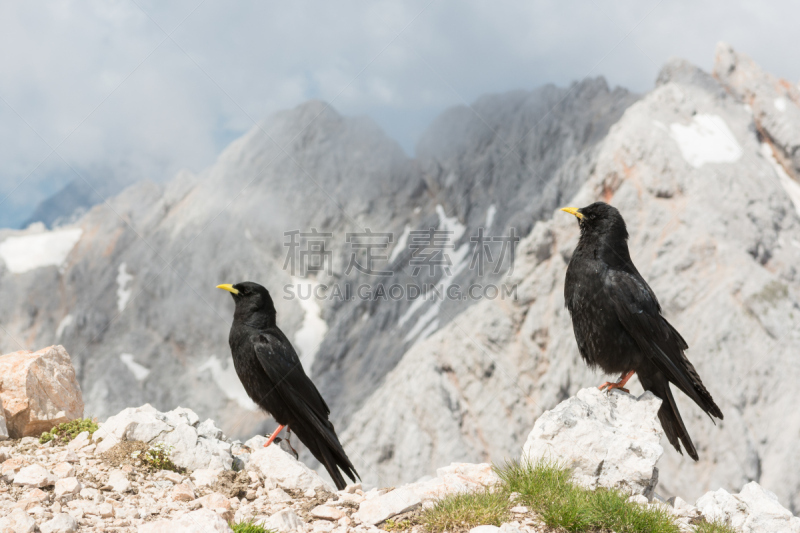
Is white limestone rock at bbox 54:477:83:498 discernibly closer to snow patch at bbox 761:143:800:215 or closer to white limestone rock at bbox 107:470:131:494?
white limestone rock at bbox 107:470:131:494

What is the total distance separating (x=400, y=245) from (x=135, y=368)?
45068 millimetres

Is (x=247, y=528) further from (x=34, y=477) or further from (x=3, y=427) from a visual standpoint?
(x=3, y=427)

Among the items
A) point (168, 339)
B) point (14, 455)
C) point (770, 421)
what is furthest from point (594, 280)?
point (168, 339)

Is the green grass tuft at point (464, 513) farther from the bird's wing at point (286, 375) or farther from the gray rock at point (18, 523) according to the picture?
the gray rock at point (18, 523)

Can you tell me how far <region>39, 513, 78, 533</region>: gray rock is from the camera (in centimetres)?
478

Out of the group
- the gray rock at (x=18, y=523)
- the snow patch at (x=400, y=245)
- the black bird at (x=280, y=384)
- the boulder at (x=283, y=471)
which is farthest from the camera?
the snow patch at (x=400, y=245)

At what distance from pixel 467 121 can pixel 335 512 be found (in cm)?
9904

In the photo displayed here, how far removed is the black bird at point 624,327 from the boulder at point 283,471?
379 centimetres

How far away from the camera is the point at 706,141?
54406 mm

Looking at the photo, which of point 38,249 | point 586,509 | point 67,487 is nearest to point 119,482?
point 67,487

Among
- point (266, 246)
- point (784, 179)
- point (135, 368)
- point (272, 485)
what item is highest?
point (784, 179)

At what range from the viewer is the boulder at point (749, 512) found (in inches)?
235

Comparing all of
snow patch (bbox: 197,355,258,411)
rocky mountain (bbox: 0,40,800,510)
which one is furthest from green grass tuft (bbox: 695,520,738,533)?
snow patch (bbox: 197,355,258,411)

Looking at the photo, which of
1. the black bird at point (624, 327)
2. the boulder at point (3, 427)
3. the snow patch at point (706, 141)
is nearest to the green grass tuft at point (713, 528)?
the black bird at point (624, 327)
